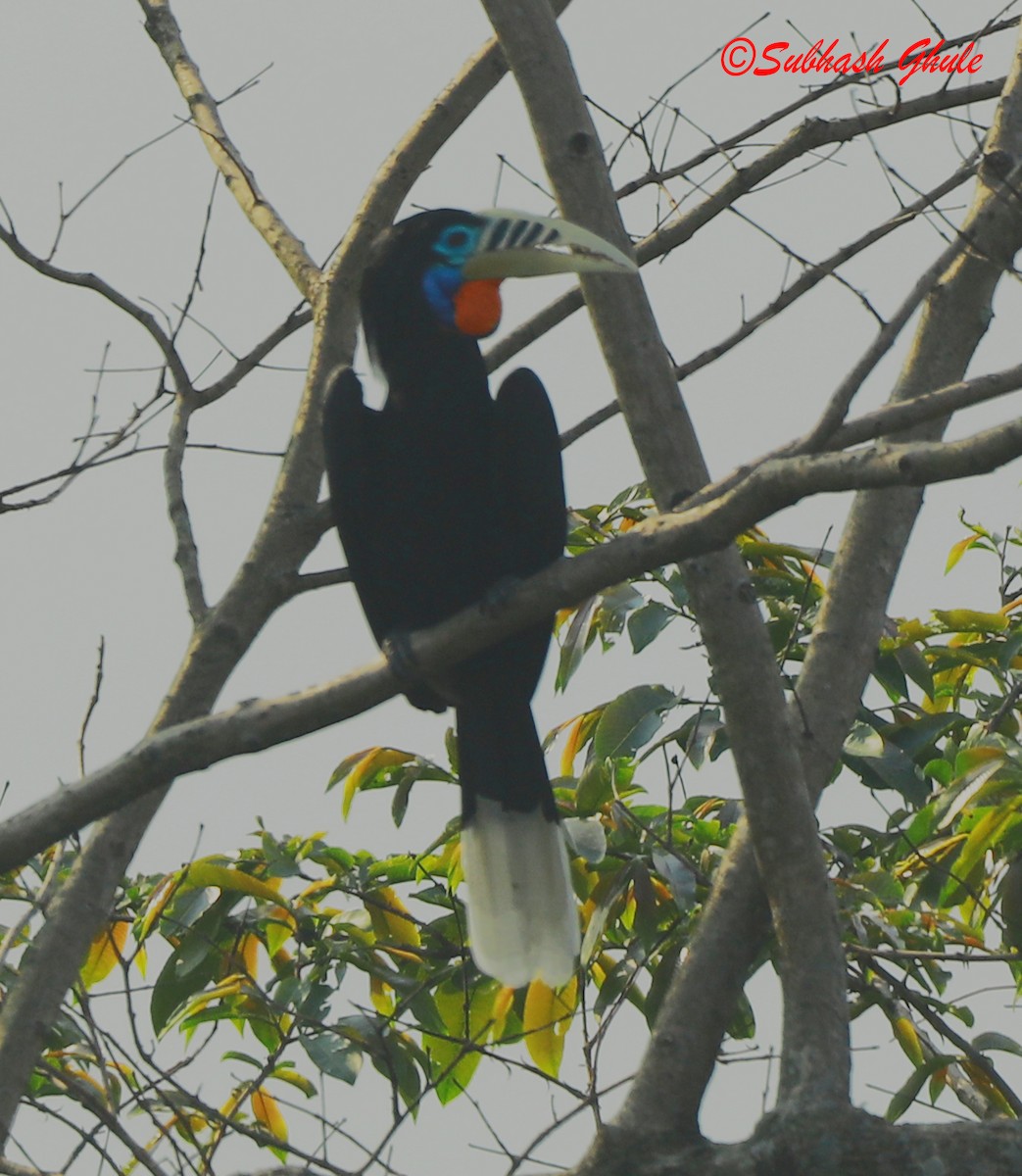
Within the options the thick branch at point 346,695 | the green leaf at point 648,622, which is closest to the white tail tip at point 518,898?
the green leaf at point 648,622

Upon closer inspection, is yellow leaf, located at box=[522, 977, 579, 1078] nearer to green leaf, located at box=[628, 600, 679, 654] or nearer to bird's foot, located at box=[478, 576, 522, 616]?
green leaf, located at box=[628, 600, 679, 654]

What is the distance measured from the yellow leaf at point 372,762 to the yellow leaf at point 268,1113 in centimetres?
72

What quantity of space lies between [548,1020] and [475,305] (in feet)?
5.43

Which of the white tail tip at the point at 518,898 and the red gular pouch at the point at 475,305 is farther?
the red gular pouch at the point at 475,305

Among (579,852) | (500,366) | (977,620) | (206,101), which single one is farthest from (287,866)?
(206,101)

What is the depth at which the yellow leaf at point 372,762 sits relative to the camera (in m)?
3.57

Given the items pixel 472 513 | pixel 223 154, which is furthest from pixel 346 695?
pixel 223 154

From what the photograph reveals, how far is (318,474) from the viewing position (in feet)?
12.6

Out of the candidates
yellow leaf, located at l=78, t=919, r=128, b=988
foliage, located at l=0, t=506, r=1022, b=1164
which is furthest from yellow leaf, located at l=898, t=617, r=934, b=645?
yellow leaf, located at l=78, t=919, r=128, b=988

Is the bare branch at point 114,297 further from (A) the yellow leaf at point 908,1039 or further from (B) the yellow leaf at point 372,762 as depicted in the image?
(A) the yellow leaf at point 908,1039

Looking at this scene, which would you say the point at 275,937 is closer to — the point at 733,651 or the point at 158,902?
the point at 158,902

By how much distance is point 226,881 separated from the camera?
132 inches

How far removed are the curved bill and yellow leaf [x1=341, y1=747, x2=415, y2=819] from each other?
114 cm

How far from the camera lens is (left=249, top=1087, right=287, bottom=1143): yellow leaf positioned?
3.54 meters
